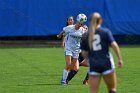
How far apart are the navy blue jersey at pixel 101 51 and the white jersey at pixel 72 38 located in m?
5.10

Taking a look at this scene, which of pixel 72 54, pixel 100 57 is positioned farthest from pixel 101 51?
pixel 72 54

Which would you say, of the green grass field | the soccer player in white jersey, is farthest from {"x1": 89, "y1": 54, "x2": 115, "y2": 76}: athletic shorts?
the soccer player in white jersey

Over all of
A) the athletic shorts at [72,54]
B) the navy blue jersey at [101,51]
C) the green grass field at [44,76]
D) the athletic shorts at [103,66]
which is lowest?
the green grass field at [44,76]

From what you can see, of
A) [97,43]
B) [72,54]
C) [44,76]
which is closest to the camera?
[97,43]

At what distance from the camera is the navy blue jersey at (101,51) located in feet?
33.0

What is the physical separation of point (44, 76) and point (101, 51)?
751cm

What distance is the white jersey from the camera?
602 inches

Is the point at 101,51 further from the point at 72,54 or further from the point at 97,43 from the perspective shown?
the point at 72,54

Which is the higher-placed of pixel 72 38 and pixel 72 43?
pixel 72 38

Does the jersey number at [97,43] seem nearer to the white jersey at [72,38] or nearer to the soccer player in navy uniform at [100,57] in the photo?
the soccer player in navy uniform at [100,57]

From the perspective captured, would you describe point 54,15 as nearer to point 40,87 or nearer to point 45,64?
point 45,64

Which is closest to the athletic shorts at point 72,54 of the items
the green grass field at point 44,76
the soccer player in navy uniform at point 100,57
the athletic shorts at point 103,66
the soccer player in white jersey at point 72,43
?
the soccer player in white jersey at point 72,43

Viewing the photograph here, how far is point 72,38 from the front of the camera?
15.4m

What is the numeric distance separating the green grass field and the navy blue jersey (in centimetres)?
370
